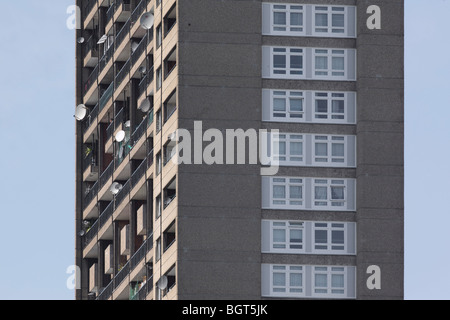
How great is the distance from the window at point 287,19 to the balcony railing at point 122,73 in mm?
18917

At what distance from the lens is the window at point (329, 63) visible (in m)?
110

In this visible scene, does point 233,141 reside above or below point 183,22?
below

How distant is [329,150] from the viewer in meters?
110

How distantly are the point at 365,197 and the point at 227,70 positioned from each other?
10.5 metres

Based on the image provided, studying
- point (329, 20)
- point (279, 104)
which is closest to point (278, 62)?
point (279, 104)

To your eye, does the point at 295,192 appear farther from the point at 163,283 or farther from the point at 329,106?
the point at 163,283

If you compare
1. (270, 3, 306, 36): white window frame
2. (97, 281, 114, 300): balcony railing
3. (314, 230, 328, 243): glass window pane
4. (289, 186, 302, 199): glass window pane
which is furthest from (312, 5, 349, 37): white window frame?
(97, 281, 114, 300): balcony railing

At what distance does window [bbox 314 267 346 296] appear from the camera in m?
107

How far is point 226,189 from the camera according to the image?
107m

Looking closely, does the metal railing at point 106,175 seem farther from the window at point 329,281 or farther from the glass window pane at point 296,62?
the window at point 329,281

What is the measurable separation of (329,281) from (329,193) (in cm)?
503

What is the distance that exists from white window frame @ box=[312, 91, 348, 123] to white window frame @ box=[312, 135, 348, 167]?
965 millimetres

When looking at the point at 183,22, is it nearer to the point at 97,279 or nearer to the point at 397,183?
the point at 397,183
